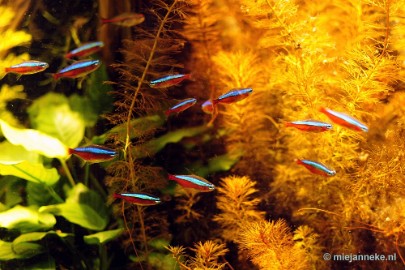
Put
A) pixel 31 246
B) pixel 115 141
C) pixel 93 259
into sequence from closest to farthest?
1. pixel 115 141
2. pixel 31 246
3. pixel 93 259

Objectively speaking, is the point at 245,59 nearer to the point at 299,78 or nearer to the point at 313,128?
the point at 299,78

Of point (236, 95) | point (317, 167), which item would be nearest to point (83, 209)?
point (236, 95)

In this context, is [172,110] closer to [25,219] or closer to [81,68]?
[81,68]

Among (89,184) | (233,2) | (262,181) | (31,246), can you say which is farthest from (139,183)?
(233,2)

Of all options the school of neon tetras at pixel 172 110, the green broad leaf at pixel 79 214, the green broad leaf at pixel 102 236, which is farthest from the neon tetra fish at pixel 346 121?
Answer: the green broad leaf at pixel 79 214

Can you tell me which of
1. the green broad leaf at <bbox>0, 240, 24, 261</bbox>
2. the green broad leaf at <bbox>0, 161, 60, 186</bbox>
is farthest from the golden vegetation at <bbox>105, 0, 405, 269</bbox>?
the green broad leaf at <bbox>0, 240, 24, 261</bbox>

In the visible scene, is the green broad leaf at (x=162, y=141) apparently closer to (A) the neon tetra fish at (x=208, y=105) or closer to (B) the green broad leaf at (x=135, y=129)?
(B) the green broad leaf at (x=135, y=129)
